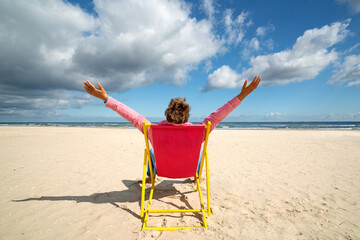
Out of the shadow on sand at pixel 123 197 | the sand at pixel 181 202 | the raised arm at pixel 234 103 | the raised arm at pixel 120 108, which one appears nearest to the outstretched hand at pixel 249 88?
the raised arm at pixel 234 103

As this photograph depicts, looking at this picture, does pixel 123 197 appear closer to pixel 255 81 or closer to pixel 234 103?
pixel 234 103

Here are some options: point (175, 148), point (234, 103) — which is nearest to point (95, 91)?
point (175, 148)

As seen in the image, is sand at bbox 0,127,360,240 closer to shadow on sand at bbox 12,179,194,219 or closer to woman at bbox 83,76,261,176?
shadow on sand at bbox 12,179,194,219

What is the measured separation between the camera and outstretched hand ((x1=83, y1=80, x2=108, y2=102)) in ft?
7.27

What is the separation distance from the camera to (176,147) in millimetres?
2297

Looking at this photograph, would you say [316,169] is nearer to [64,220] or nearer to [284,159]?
[284,159]

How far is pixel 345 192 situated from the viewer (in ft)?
10.9

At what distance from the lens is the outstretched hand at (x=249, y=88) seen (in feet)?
7.60

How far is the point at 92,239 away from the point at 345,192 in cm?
439

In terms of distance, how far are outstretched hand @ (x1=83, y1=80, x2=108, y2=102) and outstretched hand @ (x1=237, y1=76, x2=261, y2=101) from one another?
6.12 ft

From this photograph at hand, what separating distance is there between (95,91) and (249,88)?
81.4 inches

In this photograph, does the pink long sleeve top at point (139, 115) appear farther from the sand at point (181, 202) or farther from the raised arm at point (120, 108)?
the sand at point (181, 202)

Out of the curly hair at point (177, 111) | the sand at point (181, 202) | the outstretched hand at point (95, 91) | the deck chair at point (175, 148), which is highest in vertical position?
the outstretched hand at point (95, 91)

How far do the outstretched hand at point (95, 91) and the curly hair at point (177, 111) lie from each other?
888 mm
